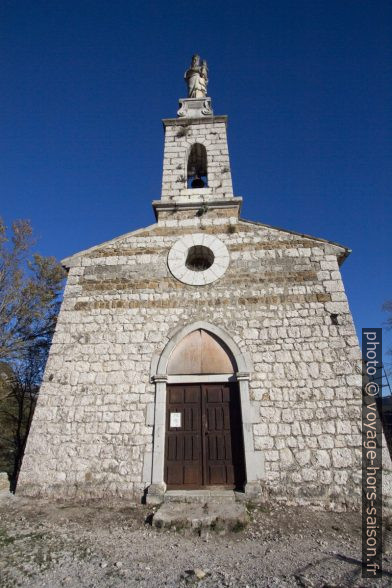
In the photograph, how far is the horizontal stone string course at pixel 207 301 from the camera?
6570 millimetres

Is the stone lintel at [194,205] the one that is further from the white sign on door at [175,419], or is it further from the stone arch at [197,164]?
the white sign on door at [175,419]

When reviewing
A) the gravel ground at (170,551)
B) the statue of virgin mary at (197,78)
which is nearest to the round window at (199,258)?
the gravel ground at (170,551)

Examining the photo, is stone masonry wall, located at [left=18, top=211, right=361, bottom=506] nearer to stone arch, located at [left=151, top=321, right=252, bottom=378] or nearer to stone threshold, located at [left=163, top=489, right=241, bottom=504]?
stone arch, located at [left=151, top=321, right=252, bottom=378]

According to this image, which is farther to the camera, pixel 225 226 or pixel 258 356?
pixel 225 226

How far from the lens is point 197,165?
9922mm

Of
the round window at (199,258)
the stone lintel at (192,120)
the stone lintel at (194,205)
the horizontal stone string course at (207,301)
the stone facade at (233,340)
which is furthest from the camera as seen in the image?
the stone lintel at (192,120)

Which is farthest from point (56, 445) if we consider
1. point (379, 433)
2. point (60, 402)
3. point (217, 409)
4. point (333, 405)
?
point (379, 433)

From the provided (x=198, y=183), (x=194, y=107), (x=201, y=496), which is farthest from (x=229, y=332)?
(x=194, y=107)

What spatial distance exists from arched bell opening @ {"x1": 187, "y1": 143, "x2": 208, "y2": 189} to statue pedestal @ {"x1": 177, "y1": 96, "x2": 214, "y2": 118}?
46.8 inches

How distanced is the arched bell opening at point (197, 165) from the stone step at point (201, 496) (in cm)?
791

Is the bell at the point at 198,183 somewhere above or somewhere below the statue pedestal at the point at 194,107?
below

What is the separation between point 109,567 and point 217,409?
10.2ft

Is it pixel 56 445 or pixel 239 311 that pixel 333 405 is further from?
pixel 56 445

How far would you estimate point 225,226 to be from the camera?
7578 millimetres
